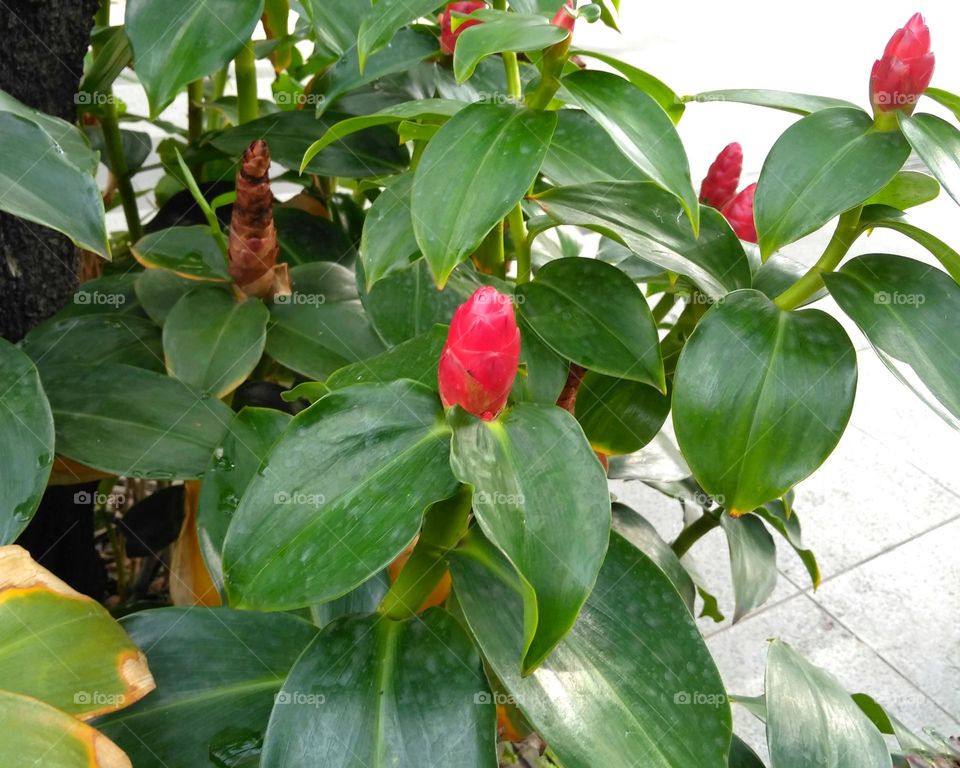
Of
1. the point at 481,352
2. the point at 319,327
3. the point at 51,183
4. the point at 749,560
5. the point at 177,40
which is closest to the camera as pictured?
the point at 481,352

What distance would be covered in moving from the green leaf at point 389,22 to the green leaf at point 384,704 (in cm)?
33

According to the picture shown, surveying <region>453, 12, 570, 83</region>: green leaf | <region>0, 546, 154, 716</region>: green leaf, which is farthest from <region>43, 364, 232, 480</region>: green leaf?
<region>453, 12, 570, 83</region>: green leaf

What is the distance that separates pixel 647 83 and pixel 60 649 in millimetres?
498

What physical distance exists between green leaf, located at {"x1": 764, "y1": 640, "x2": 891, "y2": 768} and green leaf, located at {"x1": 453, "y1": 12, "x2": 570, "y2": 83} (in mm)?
400

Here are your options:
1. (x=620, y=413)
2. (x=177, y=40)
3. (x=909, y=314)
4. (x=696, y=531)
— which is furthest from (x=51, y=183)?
(x=696, y=531)

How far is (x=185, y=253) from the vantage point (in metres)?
0.84

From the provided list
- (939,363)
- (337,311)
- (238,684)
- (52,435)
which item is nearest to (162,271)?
(337,311)

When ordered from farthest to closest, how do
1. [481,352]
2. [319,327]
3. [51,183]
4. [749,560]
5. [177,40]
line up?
[749,560], [319,327], [177,40], [51,183], [481,352]

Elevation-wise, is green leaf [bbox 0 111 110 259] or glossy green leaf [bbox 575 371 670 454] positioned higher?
green leaf [bbox 0 111 110 259]

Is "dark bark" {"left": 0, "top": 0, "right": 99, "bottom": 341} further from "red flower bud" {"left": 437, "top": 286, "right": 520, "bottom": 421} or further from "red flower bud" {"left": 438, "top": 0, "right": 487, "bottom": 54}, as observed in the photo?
"red flower bud" {"left": 437, "top": 286, "right": 520, "bottom": 421}

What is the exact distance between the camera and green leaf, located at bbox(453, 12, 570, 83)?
50 cm

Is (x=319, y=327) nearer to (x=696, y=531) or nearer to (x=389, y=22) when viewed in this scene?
(x=389, y=22)

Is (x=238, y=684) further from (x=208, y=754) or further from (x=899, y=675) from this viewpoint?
(x=899, y=675)

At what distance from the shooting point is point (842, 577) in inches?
70.4
